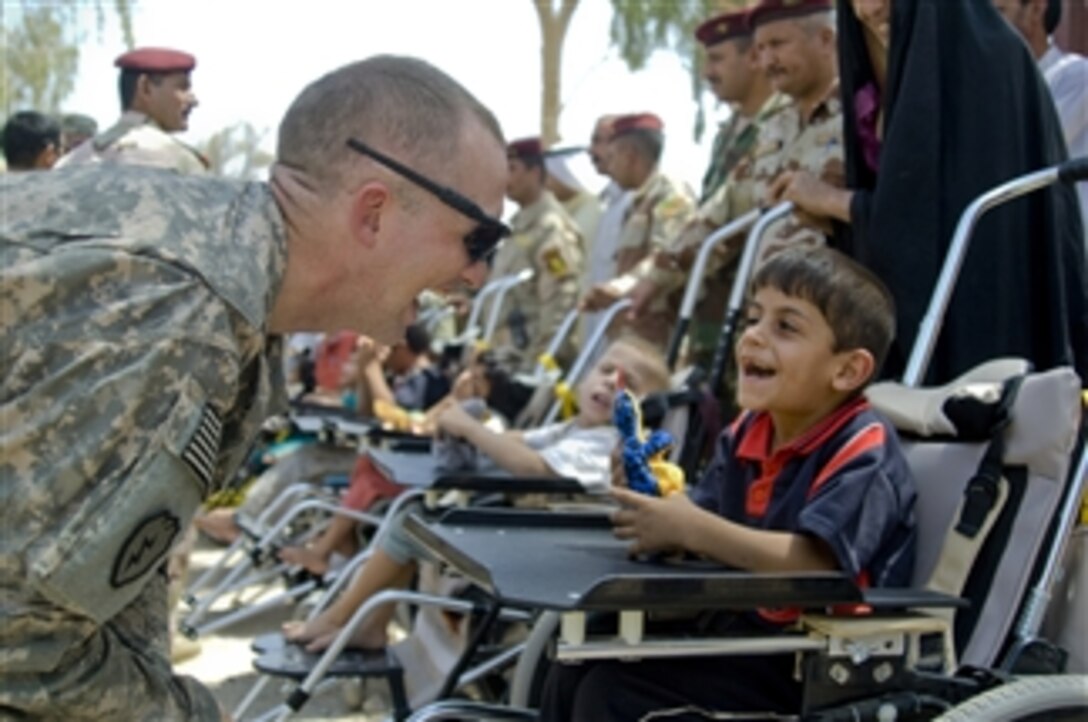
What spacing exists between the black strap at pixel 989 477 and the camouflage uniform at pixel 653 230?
9.12 ft

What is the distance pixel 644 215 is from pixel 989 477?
3.60 metres

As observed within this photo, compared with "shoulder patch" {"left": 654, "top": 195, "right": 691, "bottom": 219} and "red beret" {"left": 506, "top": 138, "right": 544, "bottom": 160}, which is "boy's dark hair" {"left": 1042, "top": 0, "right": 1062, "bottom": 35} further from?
"red beret" {"left": 506, "top": 138, "right": 544, "bottom": 160}

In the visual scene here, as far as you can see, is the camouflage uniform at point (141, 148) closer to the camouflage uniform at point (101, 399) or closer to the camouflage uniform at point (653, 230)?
the camouflage uniform at point (653, 230)

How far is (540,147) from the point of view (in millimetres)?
7453

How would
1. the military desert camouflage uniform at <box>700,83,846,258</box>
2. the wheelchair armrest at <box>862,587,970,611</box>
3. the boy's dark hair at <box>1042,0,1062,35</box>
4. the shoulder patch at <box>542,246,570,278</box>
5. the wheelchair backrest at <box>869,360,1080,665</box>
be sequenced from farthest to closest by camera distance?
the shoulder patch at <box>542,246,570,278</box> → the military desert camouflage uniform at <box>700,83,846,258</box> → the boy's dark hair at <box>1042,0,1062,35</box> → the wheelchair backrest at <box>869,360,1080,665</box> → the wheelchair armrest at <box>862,587,970,611</box>

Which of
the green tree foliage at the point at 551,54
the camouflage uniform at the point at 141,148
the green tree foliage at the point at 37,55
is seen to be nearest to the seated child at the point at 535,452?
the camouflage uniform at the point at 141,148

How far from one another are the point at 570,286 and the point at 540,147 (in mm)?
937

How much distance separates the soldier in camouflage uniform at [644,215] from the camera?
17.4 feet

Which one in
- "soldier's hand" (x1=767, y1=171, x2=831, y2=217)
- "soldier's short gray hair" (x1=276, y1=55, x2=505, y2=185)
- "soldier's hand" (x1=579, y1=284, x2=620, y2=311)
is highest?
"soldier's short gray hair" (x1=276, y1=55, x2=505, y2=185)

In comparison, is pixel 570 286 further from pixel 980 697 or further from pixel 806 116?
pixel 980 697

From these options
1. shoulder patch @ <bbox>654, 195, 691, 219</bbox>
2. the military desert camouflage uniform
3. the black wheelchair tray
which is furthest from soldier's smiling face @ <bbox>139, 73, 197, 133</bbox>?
the black wheelchair tray

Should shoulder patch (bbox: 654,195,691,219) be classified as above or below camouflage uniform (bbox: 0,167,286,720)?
below

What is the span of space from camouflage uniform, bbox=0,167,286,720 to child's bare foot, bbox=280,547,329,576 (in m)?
3.50

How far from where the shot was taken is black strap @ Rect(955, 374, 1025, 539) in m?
2.53
